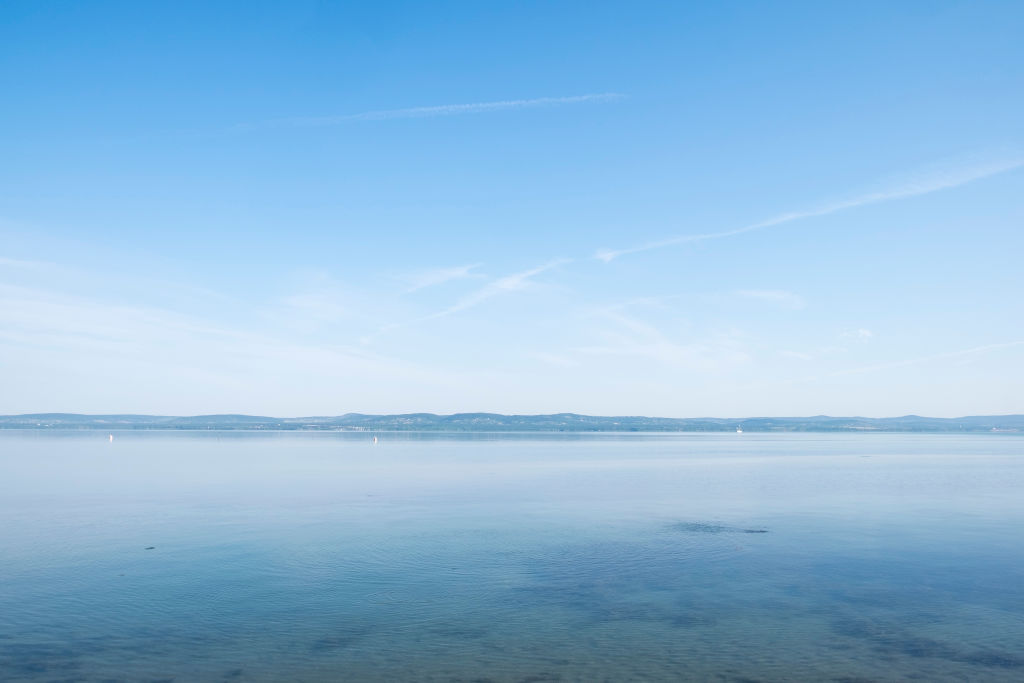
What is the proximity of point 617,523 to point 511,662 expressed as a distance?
681 inches

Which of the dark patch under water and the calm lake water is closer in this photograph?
the calm lake water

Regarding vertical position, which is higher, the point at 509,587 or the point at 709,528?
the point at 709,528

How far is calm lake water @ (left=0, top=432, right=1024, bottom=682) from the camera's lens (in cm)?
1384

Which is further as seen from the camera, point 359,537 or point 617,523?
point 617,523

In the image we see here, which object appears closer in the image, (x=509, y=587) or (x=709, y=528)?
(x=509, y=587)

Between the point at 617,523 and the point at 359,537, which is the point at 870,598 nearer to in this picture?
the point at 617,523

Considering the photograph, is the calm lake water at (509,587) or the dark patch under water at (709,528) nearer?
the calm lake water at (509,587)

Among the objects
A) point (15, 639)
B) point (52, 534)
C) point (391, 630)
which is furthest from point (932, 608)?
point (52, 534)

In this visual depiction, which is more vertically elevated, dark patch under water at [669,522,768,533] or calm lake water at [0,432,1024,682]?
dark patch under water at [669,522,768,533]

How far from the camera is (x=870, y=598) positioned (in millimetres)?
18516

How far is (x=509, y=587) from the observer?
19.5 meters

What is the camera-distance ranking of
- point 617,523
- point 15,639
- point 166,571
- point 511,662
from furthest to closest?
point 617,523 < point 166,571 < point 15,639 < point 511,662

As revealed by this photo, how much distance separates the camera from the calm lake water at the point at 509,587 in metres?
13.8

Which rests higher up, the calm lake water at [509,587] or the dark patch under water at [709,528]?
the dark patch under water at [709,528]
